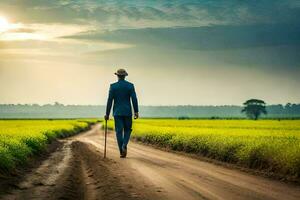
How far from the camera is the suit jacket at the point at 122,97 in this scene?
64.9 feet

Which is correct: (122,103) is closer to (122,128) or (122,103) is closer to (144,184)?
(122,128)

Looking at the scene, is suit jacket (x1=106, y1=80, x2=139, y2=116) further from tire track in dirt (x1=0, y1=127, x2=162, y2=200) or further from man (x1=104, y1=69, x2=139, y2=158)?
tire track in dirt (x1=0, y1=127, x2=162, y2=200)

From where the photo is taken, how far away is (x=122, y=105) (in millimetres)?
19844

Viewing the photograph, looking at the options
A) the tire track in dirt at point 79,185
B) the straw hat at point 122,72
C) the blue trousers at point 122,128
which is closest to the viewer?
the tire track in dirt at point 79,185

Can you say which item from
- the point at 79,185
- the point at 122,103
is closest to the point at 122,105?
the point at 122,103

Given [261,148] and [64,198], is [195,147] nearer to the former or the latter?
[261,148]

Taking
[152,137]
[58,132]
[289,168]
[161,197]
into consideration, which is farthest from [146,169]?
[58,132]

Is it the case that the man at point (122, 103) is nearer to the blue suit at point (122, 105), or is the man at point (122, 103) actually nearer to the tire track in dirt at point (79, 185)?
the blue suit at point (122, 105)

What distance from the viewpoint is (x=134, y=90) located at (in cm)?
2014

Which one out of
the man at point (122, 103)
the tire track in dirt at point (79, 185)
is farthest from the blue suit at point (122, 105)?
the tire track in dirt at point (79, 185)

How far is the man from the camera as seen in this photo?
1970 centimetres

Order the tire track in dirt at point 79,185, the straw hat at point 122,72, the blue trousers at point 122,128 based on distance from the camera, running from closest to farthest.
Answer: the tire track in dirt at point 79,185
the blue trousers at point 122,128
the straw hat at point 122,72

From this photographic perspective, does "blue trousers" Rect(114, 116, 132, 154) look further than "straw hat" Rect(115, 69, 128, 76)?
No

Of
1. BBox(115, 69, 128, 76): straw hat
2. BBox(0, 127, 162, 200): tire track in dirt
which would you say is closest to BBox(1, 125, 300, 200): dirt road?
BBox(0, 127, 162, 200): tire track in dirt
